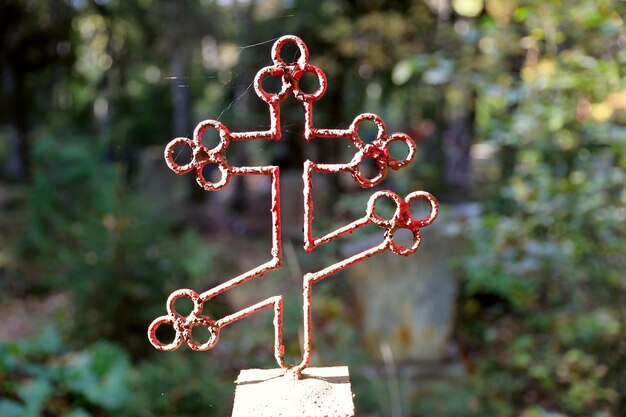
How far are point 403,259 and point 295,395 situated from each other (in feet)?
12.1

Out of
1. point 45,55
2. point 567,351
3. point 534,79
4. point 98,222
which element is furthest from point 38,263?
point 534,79

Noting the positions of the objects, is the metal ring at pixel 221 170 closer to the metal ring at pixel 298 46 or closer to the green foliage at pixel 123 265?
the metal ring at pixel 298 46

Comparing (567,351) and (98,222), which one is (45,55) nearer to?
(98,222)

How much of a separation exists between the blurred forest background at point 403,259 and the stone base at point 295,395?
0.60m

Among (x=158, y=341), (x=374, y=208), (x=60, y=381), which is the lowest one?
(x=60, y=381)

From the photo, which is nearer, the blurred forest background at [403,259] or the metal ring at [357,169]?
the metal ring at [357,169]

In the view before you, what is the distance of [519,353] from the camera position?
497 centimetres

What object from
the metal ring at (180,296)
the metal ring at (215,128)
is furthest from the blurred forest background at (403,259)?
the metal ring at (180,296)

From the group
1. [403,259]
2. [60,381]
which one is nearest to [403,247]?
[60,381]

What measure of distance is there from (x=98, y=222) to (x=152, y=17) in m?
6.35

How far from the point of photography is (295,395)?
1.28 meters

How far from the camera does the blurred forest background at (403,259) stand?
353 centimetres

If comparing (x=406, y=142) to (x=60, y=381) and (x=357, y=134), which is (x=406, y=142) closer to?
(x=357, y=134)

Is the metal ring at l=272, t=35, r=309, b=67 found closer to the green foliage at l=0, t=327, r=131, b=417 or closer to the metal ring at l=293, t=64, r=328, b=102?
the metal ring at l=293, t=64, r=328, b=102
